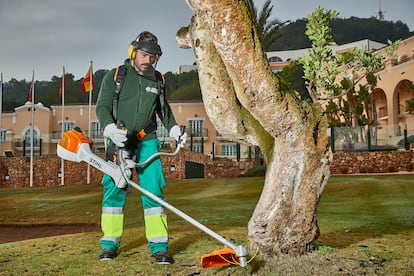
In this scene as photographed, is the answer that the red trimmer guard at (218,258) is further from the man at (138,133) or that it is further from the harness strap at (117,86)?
the harness strap at (117,86)

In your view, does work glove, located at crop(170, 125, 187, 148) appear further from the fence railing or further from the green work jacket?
the fence railing

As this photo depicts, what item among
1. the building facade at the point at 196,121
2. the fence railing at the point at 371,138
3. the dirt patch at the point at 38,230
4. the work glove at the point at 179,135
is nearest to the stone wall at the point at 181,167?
the fence railing at the point at 371,138

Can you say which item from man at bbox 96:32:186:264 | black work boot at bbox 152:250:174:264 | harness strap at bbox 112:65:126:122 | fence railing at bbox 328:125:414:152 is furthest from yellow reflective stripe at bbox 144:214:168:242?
fence railing at bbox 328:125:414:152

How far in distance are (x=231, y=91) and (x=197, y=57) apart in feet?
1.40

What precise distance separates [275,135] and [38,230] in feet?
23.8

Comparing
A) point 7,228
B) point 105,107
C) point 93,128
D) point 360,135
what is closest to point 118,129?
point 105,107

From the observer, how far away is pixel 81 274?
4.05 meters

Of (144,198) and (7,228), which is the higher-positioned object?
(144,198)

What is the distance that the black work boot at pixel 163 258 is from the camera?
4223 millimetres

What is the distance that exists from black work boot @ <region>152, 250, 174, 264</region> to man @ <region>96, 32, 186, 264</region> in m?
0.03

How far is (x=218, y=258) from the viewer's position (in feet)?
12.4

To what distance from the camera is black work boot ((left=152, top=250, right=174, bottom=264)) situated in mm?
4223

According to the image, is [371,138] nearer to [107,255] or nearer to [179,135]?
[179,135]

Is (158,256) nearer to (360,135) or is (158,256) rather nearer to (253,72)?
(253,72)
